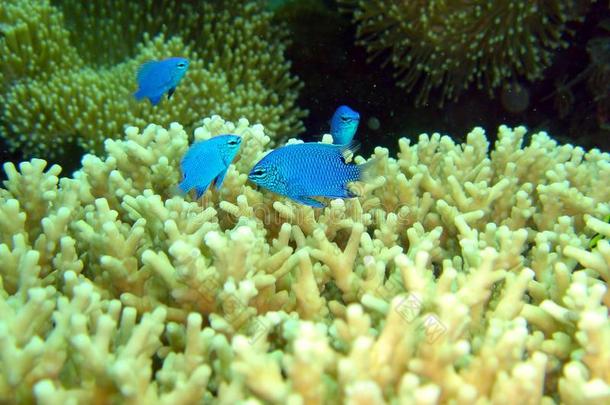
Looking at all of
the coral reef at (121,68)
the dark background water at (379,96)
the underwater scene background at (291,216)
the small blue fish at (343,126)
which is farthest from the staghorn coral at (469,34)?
the small blue fish at (343,126)

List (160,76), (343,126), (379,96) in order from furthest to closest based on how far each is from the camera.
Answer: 1. (379,96)
2. (160,76)
3. (343,126)

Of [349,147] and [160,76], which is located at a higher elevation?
[349,147]

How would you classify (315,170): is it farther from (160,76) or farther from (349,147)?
(160,76)

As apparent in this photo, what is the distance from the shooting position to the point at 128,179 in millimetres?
2873

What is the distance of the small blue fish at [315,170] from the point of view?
7.35 ft

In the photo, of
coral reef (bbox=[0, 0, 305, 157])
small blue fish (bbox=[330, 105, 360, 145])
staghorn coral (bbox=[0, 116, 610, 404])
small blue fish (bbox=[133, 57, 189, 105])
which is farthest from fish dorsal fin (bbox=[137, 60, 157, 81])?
small blue fish (bbox=[330, 105, 360, 145])

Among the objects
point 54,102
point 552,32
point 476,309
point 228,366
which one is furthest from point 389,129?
point 228,366

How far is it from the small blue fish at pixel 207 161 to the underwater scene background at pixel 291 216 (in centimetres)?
1

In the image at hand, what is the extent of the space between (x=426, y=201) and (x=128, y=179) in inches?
72.2

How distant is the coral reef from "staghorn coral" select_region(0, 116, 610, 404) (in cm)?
203

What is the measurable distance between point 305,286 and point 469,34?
403 centimetres

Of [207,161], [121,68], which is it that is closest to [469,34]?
[121,68]

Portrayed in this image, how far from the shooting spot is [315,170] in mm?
2242

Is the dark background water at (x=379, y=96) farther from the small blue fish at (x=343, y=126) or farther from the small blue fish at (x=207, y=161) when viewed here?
the small blue fish at (x=207, y=161)
